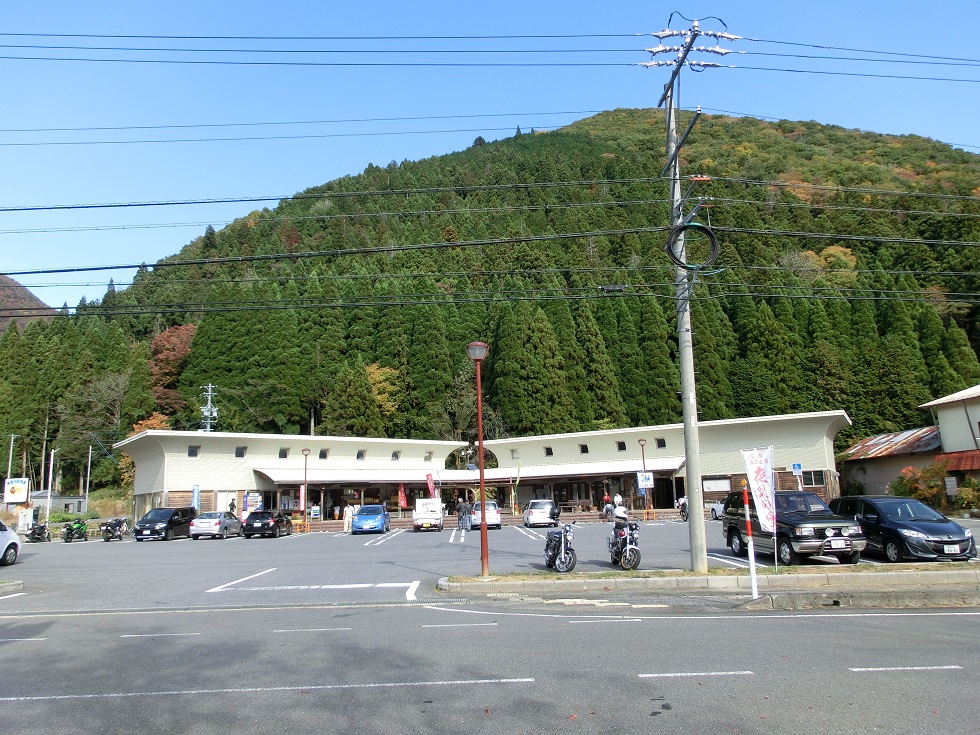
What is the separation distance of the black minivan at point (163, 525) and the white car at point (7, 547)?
13.2 metres

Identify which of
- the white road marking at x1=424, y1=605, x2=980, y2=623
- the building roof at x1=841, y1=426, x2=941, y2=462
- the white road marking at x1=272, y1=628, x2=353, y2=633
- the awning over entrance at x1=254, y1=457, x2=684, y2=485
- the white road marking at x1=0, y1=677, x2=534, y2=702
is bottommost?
the white road marking at x1=424, y1=605, x2=980, y2=623

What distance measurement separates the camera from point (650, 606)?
1189 cm

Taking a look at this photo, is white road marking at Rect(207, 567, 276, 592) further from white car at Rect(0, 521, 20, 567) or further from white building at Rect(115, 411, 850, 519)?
white building at Rect(115, 411, 850, 519)

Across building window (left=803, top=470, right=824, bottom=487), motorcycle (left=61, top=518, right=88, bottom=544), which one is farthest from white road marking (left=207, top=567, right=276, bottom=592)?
building window (left=803, top=470, right=824, bottom=487)

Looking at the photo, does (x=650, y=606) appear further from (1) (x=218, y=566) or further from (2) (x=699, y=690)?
(1) (x=218, y=566)

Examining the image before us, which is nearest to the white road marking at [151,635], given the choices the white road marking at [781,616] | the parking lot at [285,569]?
the parking lot at [285,569]

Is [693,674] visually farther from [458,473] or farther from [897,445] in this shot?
[458,473]

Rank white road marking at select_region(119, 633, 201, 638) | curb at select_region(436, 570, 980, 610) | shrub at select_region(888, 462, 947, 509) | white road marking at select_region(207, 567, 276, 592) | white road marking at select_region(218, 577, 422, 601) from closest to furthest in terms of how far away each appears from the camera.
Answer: white road marking at select_region(119, 633, 201, 638) < curb at select_region(436, 570, 980, 610) < white road marking at select_region(218, 577, 422, 601) < white road marking at select_region(207, 567, 276, 592) < shrub at select_region(888, 462, 947, 509)

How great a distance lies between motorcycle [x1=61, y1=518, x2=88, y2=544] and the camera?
37.2 m

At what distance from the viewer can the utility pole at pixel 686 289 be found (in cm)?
1474

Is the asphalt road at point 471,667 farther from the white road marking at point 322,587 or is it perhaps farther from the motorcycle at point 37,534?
the motorcycle at point 37,534

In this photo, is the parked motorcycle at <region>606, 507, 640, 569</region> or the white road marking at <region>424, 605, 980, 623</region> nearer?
the white road marking at <region>424, 605, 980, 623</region>

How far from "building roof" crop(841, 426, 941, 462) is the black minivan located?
4292 cm

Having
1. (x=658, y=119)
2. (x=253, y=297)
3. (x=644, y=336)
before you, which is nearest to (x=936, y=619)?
(x=644, y=336)
